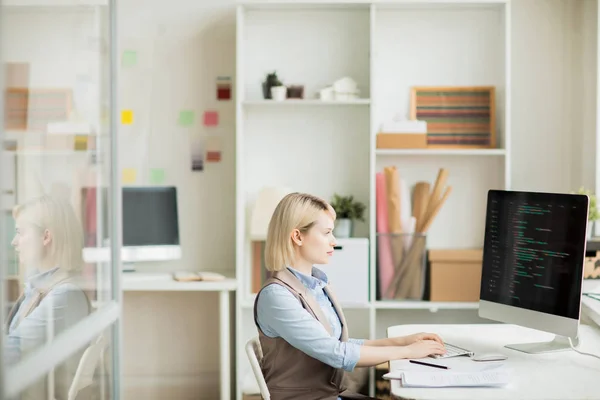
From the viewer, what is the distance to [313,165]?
4020mm

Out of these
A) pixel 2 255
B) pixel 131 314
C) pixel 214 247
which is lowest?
pixel 131 314

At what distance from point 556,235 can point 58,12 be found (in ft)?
4.98

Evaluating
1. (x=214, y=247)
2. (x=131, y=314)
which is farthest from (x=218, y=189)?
(x=131, y=314)

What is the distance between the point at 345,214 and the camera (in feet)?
12.7

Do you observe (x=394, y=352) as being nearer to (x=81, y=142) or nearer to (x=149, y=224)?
(x=81, y=142)

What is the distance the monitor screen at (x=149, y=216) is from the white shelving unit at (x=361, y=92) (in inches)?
15.2

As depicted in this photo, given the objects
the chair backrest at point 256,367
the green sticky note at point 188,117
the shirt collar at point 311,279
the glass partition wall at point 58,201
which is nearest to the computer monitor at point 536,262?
the shirt collar at point 311,279

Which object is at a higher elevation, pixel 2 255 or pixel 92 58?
pixel 92 58

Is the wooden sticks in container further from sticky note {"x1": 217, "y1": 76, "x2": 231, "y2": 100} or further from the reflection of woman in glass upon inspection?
the reflection of woman in glass

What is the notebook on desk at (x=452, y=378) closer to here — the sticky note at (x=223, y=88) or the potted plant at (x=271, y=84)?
the potted plant at (x=271, y=84)

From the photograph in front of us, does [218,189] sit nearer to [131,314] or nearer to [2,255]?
[131,314]

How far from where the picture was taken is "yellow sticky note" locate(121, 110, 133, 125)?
4.06m

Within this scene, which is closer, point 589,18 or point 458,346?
point 458,346

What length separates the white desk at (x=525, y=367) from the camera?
197 cm
